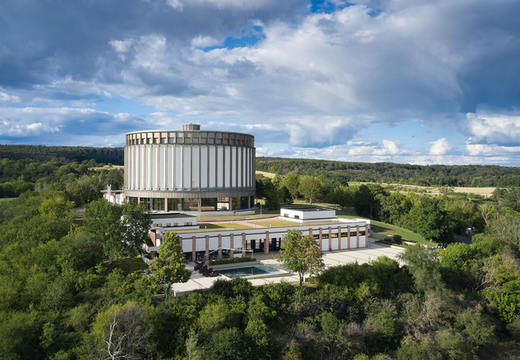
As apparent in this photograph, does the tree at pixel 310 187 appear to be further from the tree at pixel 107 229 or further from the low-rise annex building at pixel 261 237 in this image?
the tree at pixel 107 229

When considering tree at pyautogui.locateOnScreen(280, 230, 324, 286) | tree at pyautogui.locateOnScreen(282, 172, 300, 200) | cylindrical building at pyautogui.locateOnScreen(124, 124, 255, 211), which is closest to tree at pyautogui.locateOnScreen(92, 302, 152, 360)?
tree at pyautogui.locateOnScreen(280, 230, 324, 286)

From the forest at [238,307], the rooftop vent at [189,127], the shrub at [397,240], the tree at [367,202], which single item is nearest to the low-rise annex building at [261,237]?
the forest at [238,307]

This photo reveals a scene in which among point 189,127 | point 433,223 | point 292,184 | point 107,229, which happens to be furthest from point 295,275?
point 292,184

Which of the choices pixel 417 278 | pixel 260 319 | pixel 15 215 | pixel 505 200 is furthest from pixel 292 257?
pixel 505 200

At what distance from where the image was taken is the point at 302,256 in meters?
40.4

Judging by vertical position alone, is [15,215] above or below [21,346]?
above

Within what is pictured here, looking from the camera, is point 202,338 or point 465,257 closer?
point 202,338

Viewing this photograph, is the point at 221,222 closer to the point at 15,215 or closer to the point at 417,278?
the point at 417,278

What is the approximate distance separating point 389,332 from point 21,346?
33.2 metres

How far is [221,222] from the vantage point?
2517 inches

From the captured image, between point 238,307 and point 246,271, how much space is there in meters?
11.1

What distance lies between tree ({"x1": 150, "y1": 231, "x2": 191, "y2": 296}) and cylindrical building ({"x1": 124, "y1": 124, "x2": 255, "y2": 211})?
102ft

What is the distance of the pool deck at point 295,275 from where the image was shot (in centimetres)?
4062

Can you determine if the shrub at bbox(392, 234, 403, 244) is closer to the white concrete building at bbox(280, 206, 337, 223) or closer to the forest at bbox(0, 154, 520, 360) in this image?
the white concrete building at bbox(280, 206, 337, 223)
